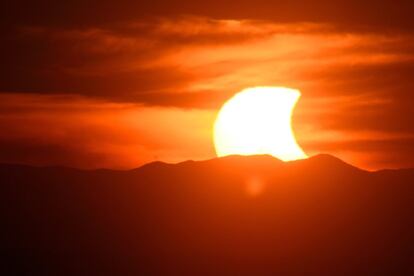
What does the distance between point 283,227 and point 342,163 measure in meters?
17.0

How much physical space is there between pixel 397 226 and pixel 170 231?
2069 cm

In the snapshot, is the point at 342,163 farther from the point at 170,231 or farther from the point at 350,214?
the point at 170,231

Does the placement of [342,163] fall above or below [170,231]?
above

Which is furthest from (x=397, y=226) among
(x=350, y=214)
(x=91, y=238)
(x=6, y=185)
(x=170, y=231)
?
(x=6, y=185)

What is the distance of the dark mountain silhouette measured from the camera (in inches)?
4035

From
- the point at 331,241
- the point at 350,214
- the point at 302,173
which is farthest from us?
the point at 302,173

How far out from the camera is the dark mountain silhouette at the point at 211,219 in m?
102

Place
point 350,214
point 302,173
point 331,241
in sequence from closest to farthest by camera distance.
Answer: point 331,241 → point 350,214 → point 302,173

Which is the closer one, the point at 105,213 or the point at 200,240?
the point at 200,240

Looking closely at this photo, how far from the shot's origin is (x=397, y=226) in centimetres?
11188

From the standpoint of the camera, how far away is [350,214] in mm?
116438

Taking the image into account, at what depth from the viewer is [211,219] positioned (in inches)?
4596

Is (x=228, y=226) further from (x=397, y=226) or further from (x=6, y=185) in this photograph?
(x=6, y=185)

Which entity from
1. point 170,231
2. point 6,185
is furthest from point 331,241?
point 6,185
